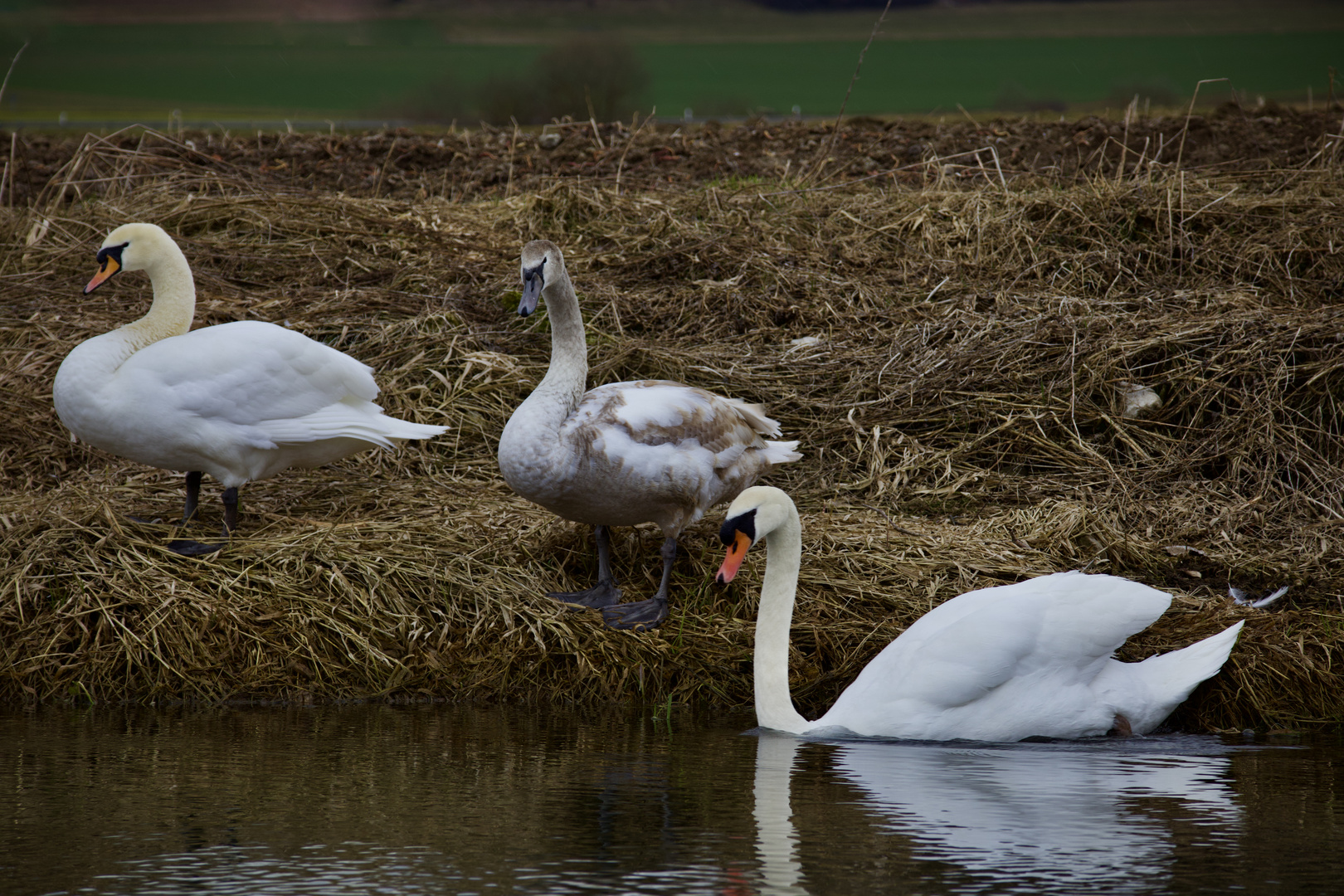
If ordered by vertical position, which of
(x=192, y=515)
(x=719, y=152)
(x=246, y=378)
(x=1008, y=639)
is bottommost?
(x=1008, y=639)

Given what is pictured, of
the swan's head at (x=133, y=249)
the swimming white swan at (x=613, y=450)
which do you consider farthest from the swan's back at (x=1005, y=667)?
the swan's head at (x=133, y=249)

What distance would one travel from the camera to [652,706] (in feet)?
18.0

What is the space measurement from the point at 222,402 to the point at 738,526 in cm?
245

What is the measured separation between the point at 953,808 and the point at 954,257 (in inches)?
249

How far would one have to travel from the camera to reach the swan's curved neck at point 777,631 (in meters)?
4.89

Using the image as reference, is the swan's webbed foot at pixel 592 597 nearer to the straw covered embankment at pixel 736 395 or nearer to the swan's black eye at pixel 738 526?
the straw covered embankment at pixel 736 395

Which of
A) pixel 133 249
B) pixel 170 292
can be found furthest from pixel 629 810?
pixel 133 249

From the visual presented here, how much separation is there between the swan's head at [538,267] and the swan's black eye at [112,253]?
6.95ft

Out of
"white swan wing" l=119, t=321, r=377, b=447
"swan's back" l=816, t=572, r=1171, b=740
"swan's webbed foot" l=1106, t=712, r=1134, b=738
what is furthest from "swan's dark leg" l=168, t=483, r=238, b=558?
"swan's webbed foot" l=1106, t=712, r=1134, b=738

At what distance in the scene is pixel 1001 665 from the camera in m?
4.79

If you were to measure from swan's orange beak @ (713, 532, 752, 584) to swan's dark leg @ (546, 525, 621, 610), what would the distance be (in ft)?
3.60

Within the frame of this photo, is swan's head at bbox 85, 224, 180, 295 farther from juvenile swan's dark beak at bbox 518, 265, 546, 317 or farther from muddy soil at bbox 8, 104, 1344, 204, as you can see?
muddy soil at bbox 8, 104, 1344, 204

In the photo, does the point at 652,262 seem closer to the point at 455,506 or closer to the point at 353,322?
the point at 353,322

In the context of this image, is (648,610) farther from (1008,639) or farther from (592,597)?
(1008,639)
